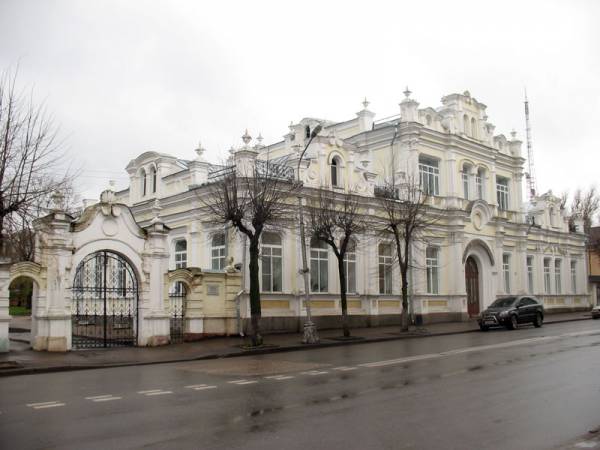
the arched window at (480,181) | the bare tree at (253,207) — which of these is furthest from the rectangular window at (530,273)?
the bare tree at (253,207)

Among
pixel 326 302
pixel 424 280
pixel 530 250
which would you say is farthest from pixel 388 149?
pixel 530 250

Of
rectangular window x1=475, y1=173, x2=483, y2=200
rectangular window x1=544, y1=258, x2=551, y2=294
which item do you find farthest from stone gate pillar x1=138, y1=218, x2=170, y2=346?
rectangular window x1=544, y1=258, x2=551, y2=294

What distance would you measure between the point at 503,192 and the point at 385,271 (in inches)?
613

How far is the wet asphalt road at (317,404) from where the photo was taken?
311 inches

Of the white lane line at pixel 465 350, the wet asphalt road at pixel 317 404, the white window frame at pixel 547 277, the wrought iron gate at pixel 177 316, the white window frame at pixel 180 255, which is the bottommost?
the white lane line at pixel 465 350

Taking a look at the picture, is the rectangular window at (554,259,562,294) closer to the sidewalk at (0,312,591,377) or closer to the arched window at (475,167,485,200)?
the arched window at (475,167,485,200)

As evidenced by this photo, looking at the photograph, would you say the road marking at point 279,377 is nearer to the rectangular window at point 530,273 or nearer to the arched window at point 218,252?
the arched window at point 218,252

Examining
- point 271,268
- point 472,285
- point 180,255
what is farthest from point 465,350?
point 472,285

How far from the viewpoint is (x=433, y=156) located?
1495 inches

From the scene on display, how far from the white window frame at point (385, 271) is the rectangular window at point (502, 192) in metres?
13.8

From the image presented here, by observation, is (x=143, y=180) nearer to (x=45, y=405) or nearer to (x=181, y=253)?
(x=181, y=253)

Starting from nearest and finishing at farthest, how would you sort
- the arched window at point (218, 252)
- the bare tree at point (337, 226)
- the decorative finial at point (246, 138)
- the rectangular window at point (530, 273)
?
the bare tree at point (337, 226) < the decorative finial at point (246, 138) < the arched window at point (218, 252) < the rectangular window at point (530, 273)

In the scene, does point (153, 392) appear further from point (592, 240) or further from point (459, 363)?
point (592, 240)

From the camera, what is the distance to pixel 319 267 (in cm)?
3139
